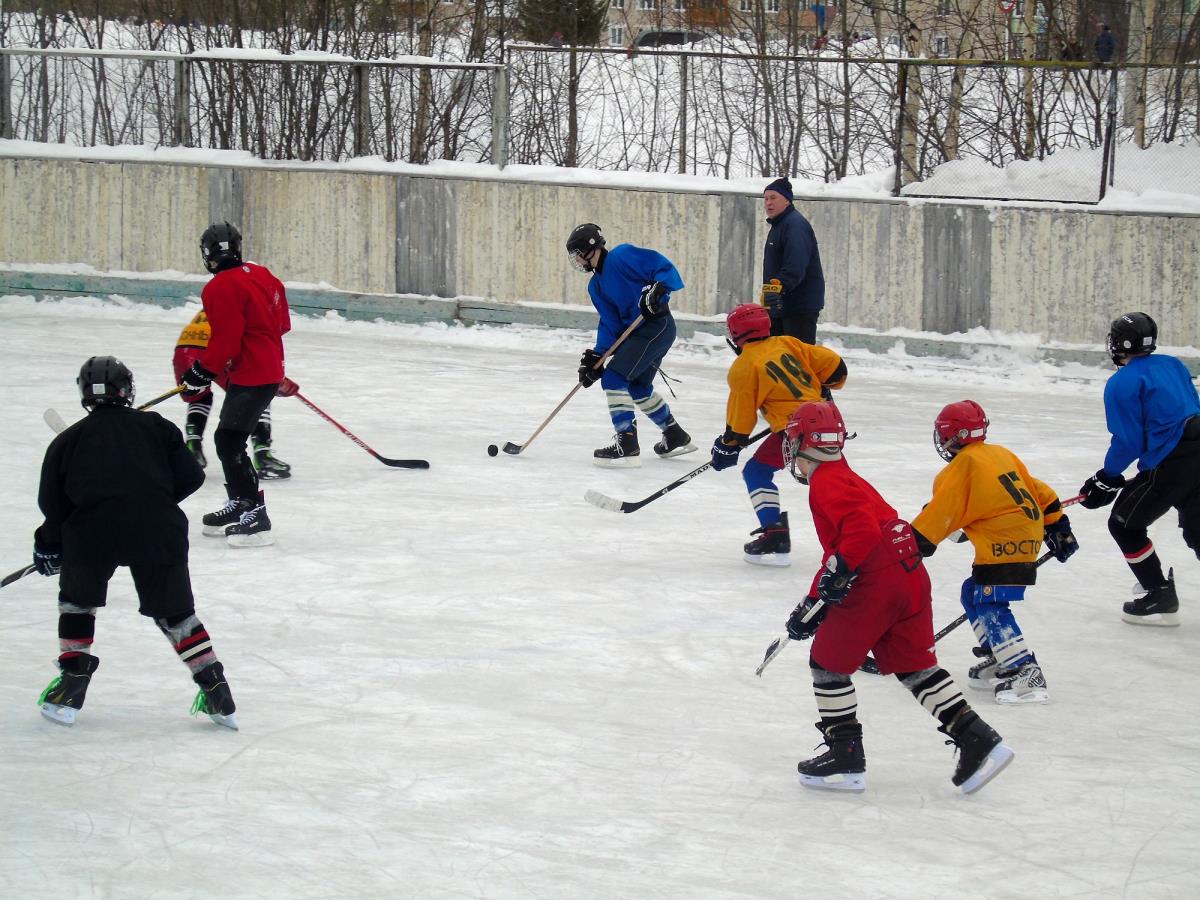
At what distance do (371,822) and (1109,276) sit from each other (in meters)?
8.62

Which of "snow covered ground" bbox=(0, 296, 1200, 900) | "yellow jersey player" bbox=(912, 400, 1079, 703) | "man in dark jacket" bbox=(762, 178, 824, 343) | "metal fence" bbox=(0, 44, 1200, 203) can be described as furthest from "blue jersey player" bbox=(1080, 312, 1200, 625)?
"metal fence" bbox=(0, 44, 1200, 203)

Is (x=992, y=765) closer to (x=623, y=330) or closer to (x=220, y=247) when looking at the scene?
(x=220, y=247)

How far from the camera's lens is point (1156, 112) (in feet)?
38.3

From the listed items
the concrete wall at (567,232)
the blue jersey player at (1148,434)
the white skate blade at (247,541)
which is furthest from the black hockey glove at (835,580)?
the concrete wall at (567,232)

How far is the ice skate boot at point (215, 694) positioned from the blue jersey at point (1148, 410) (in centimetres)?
301

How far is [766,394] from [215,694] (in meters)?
2.64

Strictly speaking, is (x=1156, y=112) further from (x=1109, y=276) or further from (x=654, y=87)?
(x=654, y=87)

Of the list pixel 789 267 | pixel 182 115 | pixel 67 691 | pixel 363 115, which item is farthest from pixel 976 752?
pixel 182 115

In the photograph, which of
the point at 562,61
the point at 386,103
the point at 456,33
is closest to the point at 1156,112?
the point at 562,61

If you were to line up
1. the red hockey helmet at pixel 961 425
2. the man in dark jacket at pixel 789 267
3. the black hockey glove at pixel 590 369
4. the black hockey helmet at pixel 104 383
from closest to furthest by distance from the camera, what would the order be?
1. the black hockey helmet at pixel 104 383
2. the red hockey helmet at pixel 961 425
3. the black hockey glove at pixel 590 369
4. the man in dark jacket at pixel 789 267

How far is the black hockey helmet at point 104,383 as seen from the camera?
3.96 meters

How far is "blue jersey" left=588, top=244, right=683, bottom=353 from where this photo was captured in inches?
311

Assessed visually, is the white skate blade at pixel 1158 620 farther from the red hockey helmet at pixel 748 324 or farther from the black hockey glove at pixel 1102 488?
the red hockey helmet at pixel 748 324

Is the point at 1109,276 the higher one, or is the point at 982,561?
the point at 1109,276
